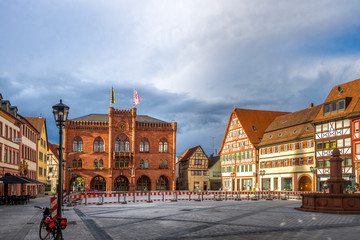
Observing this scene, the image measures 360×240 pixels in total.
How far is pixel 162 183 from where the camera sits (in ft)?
267

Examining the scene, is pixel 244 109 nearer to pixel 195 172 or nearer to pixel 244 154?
pixel 244 154

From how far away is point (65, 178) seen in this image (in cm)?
7269

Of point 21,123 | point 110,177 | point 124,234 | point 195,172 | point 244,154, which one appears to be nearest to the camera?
point 124,234

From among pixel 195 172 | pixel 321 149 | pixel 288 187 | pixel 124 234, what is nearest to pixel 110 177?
pixel 195 172

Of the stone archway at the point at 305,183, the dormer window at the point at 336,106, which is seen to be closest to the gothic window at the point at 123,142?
the stone archway at the point at 305,183

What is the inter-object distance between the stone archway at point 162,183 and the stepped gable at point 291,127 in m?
23.1

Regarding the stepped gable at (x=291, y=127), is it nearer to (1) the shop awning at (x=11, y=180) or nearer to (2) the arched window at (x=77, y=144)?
(2) the arched window at (x=77, y=144)

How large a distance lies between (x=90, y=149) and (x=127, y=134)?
7.52 metres

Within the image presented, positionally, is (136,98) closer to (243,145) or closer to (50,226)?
(243,145)

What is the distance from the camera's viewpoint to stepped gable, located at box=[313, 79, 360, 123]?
46781 millimetres

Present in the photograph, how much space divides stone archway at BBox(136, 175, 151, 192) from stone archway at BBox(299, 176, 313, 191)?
33479 mm

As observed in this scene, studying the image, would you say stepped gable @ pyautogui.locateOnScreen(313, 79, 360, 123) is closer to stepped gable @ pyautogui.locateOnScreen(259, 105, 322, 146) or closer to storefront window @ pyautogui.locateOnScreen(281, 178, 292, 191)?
stepped gable @ pyautogui.locateOnScreen(259, 105, 322, 146)

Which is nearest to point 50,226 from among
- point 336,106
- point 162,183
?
point 336,106

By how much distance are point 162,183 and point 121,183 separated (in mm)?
8250
